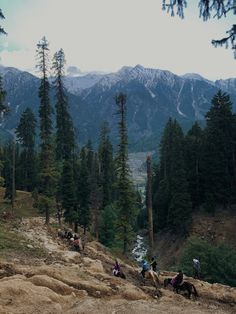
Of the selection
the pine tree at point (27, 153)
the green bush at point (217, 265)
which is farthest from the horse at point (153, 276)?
the pine tree at point (27, 153)

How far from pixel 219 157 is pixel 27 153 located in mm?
39520

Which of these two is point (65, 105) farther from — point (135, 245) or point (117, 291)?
point (117, 291)

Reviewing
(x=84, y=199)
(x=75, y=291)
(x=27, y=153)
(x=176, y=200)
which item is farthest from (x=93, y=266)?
(x=27, y=153)

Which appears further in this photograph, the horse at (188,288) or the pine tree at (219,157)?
the pine tree at (219,157)

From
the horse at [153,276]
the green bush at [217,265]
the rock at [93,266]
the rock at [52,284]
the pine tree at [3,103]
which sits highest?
the pine tree at [3,103]

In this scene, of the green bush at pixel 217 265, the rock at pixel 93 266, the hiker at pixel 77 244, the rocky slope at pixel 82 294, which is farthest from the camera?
the green bush at pixel 217 265

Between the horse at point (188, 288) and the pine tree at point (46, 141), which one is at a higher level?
the pine tree at point (46, 141)

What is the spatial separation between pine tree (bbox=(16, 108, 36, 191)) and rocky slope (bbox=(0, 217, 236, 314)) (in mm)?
55890

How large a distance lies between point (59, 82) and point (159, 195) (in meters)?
31.9

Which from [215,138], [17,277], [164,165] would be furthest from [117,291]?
[164,165]

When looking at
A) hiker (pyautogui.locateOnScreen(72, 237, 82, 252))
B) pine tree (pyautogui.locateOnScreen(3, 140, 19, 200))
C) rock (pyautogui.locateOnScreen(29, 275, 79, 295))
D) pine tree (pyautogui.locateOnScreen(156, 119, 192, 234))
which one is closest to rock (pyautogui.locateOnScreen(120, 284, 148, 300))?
rock (pyautogui.locateOnScreen(29, 275, 79, 295))

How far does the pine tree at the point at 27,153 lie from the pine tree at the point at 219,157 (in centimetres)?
3340

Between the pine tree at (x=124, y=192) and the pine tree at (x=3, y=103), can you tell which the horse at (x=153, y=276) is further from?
the pine tree at (x=124, y=192)

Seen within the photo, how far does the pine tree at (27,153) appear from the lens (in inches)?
3184
